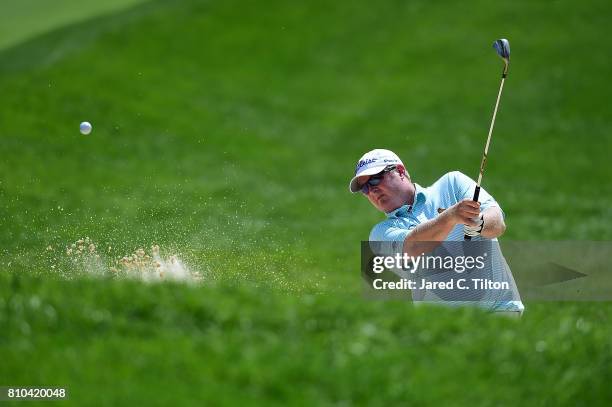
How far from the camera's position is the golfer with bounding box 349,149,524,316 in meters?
7.20

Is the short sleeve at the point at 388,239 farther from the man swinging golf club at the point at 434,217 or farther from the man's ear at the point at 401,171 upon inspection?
the man's ear at the point at 401,171

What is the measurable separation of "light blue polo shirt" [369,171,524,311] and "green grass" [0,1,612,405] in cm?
41

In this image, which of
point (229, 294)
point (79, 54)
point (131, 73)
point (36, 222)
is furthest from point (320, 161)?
point (229, 294)

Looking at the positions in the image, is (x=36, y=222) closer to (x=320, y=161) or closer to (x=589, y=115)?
(x=320, y=161)

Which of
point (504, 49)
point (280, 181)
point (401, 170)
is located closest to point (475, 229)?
point (401, 170)

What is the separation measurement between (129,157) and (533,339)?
1902 centimetres

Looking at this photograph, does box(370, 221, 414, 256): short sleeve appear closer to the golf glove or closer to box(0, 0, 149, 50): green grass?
the golf glove

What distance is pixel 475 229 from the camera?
721 centimetres

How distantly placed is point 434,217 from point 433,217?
0.92 feet

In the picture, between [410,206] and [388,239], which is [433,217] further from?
[388,239]

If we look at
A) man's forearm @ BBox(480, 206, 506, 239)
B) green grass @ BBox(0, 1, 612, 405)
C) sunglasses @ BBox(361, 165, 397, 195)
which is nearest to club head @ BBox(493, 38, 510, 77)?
sunglasses @ BBox(361, 165, 397, 195)

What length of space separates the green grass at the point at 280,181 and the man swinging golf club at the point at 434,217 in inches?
19.9

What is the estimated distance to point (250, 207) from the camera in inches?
838

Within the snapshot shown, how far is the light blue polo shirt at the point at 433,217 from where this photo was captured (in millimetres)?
7574
